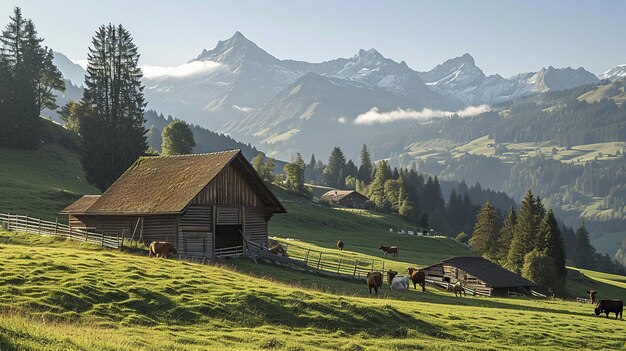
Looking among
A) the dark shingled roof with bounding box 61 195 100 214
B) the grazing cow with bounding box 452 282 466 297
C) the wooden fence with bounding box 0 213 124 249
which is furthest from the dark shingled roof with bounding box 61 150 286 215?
the grazing cow with bounding box 452 282 466 297

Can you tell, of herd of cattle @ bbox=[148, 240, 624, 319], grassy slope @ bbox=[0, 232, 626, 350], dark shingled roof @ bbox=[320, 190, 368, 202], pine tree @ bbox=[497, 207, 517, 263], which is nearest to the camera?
grassy slope @ bbox=[0, 232, 626, 350]

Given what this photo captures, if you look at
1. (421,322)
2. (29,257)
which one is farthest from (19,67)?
(421,322)

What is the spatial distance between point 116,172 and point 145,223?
42721 mm

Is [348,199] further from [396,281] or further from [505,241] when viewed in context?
[396,281]

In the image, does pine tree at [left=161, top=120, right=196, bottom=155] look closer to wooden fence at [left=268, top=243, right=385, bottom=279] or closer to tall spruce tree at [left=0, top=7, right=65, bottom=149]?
tall spruce tree at [left=0, top=7, right=65, bottom=149]

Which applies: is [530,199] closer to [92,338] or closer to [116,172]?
[116,172]

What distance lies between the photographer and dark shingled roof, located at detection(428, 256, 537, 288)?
2670 inches

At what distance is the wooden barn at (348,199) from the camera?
17575 centimetres

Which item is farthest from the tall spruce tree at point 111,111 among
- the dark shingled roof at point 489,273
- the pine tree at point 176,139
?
the dark shingled roof at point 489,273

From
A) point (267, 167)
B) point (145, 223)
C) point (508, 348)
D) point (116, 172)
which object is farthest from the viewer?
point (267, 167)

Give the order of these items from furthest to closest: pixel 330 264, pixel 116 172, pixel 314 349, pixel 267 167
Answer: pixel 267 167 < pixel 116 172 < pixel 330 264 < pixel 314 349

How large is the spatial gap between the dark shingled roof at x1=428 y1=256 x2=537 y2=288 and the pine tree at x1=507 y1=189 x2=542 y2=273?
29142 mm

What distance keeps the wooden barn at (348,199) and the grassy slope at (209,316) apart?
137855mm

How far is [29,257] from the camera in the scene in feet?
107
